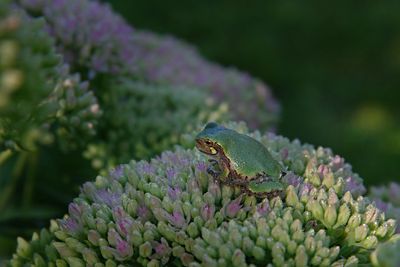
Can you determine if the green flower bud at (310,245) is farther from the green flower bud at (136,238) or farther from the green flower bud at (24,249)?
the green flower bud at (24,249)

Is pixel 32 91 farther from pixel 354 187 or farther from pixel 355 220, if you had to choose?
pixel 354 187

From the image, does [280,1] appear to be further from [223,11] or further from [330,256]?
[330,256]

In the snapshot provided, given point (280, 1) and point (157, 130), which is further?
point (280, 1)

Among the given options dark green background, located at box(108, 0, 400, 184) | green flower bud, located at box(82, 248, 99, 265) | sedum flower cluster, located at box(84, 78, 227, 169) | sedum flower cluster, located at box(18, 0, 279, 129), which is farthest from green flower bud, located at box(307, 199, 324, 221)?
dark green background, located at box(108, 0, 400, 184)

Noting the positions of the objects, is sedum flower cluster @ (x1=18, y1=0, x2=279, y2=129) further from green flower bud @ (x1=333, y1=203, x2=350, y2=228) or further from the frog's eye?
green flower bud @ (x1=333, y1=203, x2=350, y2=228)

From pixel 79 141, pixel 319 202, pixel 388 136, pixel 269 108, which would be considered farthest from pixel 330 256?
pixel 388 136

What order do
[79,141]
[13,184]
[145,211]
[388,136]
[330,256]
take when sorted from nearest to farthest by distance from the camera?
[330,256], [145,211], [79,141], [13,184], [388,136]

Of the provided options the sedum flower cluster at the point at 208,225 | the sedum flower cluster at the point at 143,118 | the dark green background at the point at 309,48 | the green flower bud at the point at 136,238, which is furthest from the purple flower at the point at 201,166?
the dark green background at the point at 309,48
